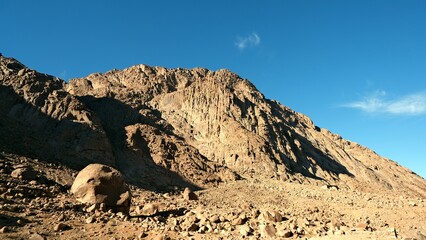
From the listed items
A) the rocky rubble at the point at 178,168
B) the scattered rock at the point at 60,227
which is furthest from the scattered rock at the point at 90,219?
the scattered rock at the point at 60,227

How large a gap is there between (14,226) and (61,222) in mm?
1509

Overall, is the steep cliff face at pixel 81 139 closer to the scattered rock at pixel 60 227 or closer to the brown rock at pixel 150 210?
the brown rock at pixel 150 210

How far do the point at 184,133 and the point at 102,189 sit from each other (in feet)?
138

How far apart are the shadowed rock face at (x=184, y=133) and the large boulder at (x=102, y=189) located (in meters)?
17.4

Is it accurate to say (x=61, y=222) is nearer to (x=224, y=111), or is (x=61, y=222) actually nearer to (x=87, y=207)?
(x=87, y=207)

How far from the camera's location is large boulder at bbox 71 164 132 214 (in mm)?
17148

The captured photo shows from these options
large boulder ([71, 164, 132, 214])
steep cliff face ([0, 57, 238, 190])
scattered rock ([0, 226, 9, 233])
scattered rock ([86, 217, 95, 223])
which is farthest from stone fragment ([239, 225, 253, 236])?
steep cliff face ([0, 57, 238, 190])

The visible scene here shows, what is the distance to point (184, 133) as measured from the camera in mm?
59562

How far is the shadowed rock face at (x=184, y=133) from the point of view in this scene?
4072 cm

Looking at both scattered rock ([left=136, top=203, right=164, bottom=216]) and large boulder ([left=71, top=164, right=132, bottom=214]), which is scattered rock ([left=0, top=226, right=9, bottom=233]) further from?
scattered rock ([left=136, top=203, right=164, bottom=216])

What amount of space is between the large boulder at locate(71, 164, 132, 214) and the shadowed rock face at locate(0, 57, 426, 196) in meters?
17.4

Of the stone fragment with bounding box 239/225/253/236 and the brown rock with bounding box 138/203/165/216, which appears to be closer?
the stone fragment with bounding box 239/225/253/236

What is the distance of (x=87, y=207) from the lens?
1591 cm

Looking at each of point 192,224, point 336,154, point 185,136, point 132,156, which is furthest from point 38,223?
point 336,154
